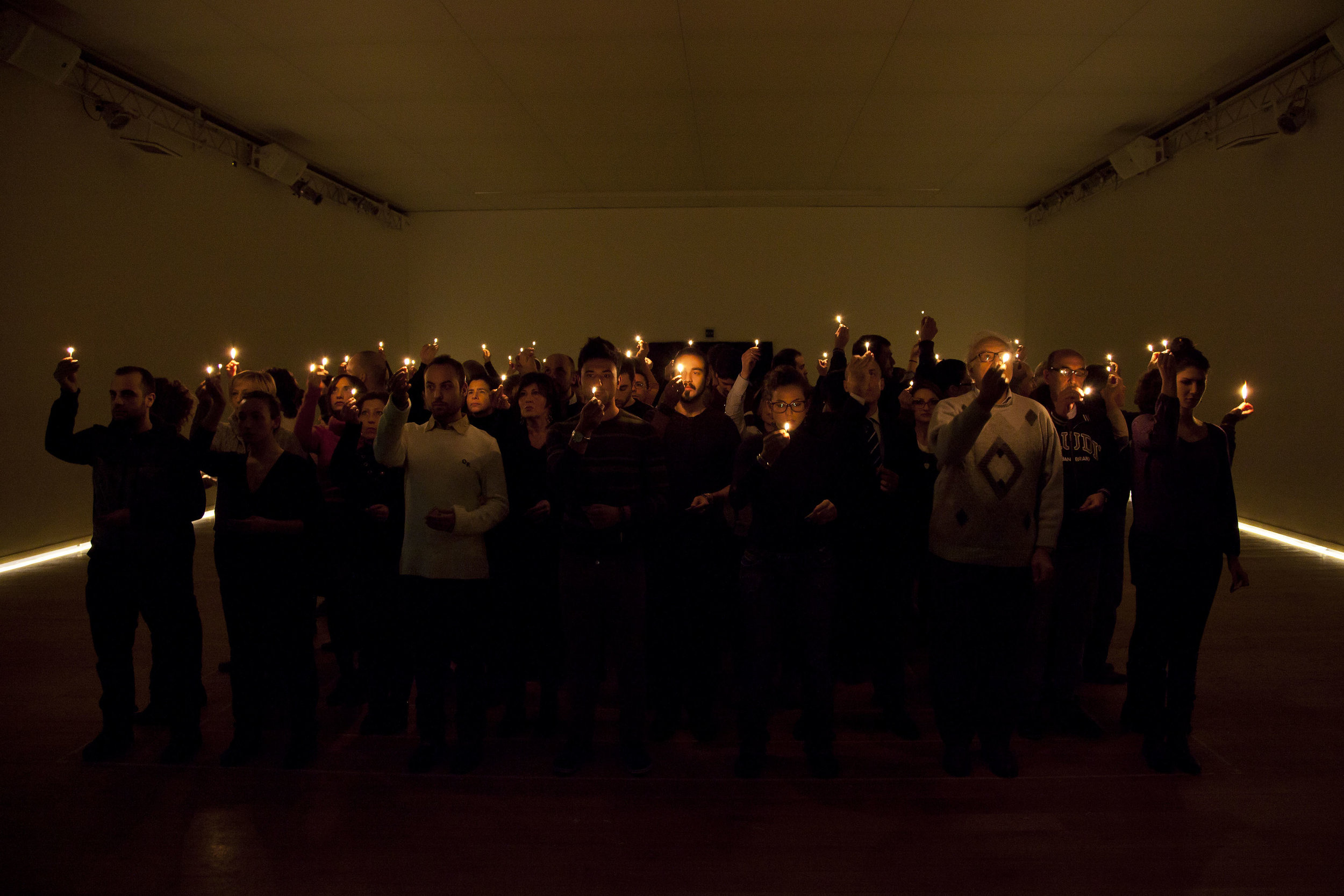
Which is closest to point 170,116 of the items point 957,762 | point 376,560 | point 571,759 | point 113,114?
point 113,114

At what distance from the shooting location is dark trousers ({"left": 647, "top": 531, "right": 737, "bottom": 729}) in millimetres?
3400

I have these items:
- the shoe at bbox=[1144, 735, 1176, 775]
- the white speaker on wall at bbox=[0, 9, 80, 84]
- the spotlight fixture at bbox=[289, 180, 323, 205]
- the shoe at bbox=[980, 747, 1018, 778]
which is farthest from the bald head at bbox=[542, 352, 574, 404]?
the spotlight fixture at bbox=[289, 180, 323, 205]

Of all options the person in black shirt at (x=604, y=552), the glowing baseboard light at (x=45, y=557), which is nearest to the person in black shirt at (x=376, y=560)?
the person in black shirt at (x=604, y=552)

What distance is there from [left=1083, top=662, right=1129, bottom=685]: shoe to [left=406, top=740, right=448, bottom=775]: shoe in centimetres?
321

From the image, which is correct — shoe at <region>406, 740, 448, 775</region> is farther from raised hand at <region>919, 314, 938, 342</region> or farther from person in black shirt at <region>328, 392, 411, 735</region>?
raised hand at <region>919, 314, 938, 342</region>

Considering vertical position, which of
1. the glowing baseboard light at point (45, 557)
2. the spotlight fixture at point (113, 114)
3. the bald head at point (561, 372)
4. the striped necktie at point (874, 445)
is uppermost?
the spotlight fixture at point (113, 114)

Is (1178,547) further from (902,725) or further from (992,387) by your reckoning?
(902,725)

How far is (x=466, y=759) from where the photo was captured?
306cm

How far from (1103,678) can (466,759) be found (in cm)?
318

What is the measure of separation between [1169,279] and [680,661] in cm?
841

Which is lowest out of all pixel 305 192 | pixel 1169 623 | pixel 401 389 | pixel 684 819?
pixel 684 819

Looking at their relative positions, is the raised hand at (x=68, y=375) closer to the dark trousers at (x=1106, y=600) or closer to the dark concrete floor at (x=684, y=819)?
the dark concrete floor at (x=684, y=819)

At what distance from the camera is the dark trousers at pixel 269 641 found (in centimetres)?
304

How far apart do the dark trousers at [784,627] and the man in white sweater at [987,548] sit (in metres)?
0.48
